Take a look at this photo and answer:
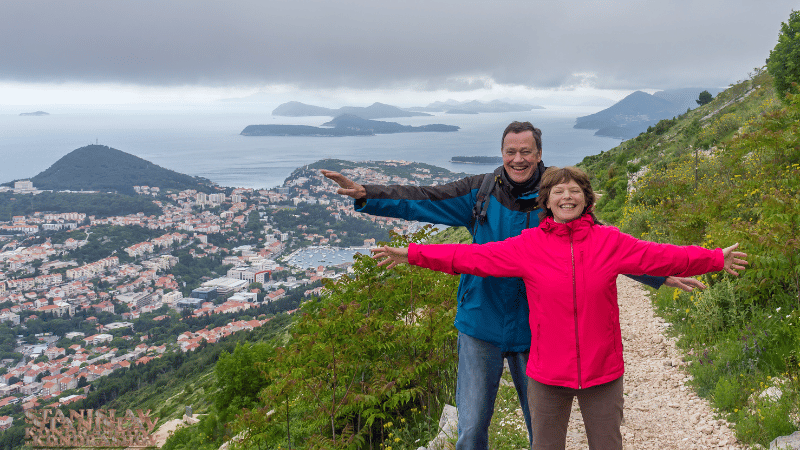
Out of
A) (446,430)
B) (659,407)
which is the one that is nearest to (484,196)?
(446,430)

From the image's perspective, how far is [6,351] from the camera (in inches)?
1877

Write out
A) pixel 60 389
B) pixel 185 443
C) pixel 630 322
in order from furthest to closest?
1. pixel 60 389
2. pixel 185 443
3. pixel 630 322

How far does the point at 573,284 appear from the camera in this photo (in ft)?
5.75

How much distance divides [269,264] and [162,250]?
22.9 meters

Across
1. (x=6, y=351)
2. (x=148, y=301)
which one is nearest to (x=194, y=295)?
(x=148, y=301)

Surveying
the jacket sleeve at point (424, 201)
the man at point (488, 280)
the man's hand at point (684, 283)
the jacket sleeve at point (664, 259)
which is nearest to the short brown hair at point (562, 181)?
the man at point (488, 280)

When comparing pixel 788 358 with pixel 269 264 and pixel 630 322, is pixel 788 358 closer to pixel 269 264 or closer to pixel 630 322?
pixel 630 322

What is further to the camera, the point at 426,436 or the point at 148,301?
the point at 148,301

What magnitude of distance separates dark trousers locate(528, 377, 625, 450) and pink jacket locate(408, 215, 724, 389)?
0.23ft

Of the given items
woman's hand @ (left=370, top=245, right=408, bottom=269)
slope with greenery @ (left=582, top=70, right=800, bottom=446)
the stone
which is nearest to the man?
woman's hand @ (left=370, top=245, right=408, bottom=269)

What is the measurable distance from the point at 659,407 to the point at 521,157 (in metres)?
2.92

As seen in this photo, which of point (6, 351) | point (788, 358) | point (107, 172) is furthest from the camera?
point (107, 172)

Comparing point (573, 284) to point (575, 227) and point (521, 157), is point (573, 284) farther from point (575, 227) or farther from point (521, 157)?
point (521, 157)

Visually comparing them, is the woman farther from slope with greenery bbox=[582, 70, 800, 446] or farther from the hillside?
the hillside
